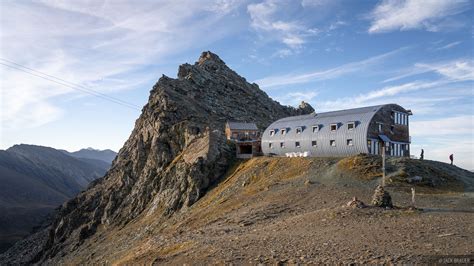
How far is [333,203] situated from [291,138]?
28902 millimetres

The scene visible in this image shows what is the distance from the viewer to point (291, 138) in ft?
201

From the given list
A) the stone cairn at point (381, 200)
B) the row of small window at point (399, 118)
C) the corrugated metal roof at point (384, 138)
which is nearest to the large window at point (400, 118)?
the row of small window at point (399, 118)

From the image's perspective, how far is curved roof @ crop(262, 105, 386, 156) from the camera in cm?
5238

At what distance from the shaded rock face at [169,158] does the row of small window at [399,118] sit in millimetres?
26194

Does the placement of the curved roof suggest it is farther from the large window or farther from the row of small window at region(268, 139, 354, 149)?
the large window

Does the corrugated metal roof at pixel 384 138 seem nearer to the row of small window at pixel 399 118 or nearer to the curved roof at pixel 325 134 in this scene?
the curved roof at pixel 325 134

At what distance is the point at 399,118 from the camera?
57.9m

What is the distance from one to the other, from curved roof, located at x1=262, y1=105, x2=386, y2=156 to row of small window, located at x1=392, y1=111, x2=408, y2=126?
3.84m

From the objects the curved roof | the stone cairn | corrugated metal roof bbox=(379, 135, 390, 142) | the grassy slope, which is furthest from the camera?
corrugated metal roof bbox=(379, 135, 390, 142)

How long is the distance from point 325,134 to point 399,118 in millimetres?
12005

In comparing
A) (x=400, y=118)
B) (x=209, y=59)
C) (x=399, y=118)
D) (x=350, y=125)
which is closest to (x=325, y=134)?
(x=350, y=125)

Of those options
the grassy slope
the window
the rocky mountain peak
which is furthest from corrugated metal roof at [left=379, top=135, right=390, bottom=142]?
the rocky mountain peak

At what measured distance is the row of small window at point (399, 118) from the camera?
186 feet

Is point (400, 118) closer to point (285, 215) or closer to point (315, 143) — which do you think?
point (315, 143)
